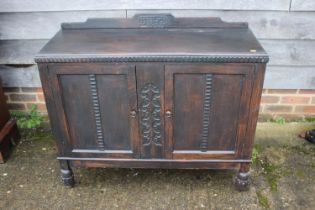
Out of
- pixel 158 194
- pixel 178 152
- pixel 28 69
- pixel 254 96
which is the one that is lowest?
pixel 158 194

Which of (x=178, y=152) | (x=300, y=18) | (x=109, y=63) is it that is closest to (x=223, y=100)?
(x=178, y=152)

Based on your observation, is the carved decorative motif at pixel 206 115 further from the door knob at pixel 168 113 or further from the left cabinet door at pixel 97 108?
the left cabinet door at pixel 97 108

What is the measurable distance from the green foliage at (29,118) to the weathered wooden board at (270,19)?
1142 mm

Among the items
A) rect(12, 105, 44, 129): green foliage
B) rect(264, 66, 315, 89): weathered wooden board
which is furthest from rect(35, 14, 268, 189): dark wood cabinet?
rect(12, 105, 44, 129): green foliage

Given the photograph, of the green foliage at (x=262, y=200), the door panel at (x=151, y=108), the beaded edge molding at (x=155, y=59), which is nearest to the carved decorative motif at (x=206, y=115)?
the beaded edge molding at (x=155, y=59)

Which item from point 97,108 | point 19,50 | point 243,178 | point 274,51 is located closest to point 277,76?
point 274,51

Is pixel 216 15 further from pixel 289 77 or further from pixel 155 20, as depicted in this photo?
pixel 289 77

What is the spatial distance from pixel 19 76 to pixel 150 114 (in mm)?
1318

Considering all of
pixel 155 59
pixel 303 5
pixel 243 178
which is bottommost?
pixel 243 178

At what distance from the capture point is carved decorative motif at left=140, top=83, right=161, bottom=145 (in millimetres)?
1859

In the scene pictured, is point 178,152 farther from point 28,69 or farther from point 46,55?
point 28,69

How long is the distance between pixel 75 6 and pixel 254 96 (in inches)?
53.7

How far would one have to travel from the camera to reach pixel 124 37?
202cm

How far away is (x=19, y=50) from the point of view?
8.36ft
